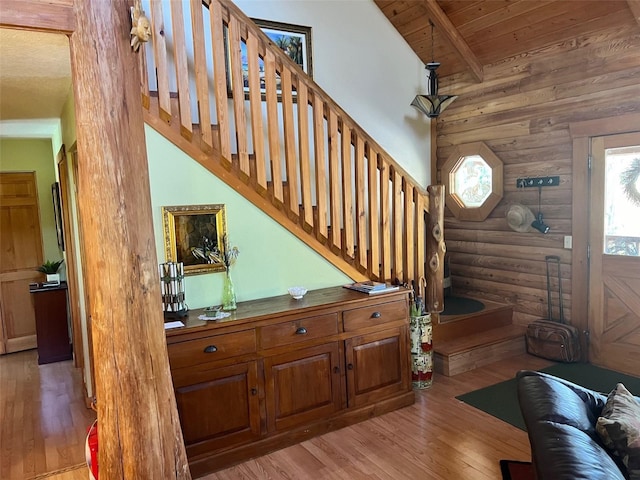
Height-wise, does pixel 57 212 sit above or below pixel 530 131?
below

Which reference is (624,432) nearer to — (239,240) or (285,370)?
(285,370)

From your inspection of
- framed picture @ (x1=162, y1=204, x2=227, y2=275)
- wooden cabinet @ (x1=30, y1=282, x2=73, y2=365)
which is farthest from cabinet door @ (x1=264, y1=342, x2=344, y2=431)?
wooden cabinet @ (x1=30, y1=282, x2=73, y2=365)

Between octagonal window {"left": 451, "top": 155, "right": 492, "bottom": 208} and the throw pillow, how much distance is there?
11.3ft

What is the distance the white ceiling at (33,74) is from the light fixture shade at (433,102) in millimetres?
3241

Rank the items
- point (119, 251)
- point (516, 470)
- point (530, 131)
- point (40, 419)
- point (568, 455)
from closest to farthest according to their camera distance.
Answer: point (568, 455) < point (119, 251) < point (516, 470) < point (40, 419) < point (530, 131)

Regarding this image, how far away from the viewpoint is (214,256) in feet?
9.88

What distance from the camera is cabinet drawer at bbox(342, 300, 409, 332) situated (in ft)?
10.4

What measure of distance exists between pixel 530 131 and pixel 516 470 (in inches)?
124

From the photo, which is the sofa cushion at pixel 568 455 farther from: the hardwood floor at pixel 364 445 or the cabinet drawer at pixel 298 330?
the cabinet drawer at pixel 298 330

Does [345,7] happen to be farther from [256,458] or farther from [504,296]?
[256,458]

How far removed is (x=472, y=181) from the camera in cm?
516

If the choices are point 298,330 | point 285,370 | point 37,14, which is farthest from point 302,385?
point 37,14

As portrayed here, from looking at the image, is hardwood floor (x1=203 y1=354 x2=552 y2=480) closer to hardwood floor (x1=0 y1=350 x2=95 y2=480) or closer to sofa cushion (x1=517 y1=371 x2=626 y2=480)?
sofa cushion (x1=517 y1=371 x2=626 y2=480)

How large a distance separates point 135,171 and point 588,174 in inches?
150
